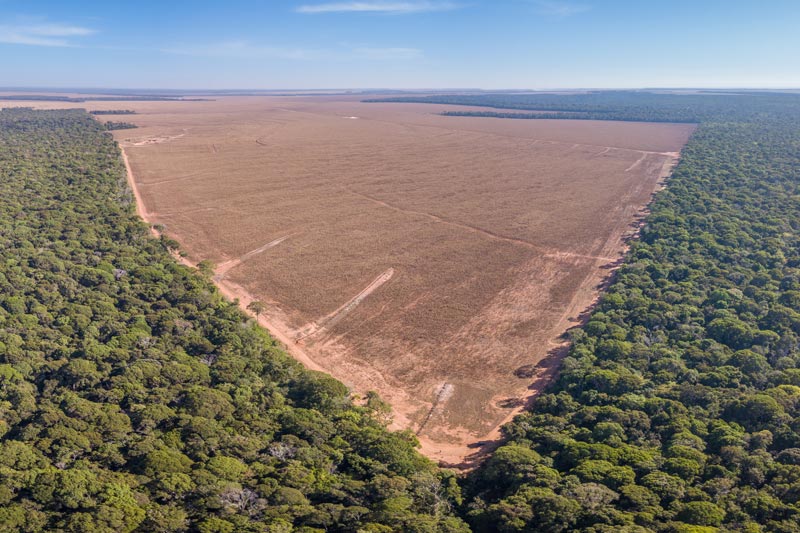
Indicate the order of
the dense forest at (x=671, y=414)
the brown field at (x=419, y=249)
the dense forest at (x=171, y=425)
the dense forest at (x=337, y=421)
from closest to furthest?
1. the dense forest at (x=171, y=425)
2. the dense forest at (x=337, y=421)
3. the dense forest at (x=671, y=414)
4. the brown field at (x=419, y=249)

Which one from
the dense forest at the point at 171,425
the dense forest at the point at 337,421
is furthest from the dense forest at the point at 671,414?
the dense forest at the point at 171,425

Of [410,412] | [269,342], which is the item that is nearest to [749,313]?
[410,412]

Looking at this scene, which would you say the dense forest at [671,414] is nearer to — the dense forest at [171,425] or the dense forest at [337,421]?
the dense forest at [337,421]

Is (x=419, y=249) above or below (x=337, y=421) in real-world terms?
above

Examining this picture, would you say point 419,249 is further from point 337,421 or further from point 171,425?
point 171,425

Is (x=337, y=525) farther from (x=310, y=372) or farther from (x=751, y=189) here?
(x=751, y=189)

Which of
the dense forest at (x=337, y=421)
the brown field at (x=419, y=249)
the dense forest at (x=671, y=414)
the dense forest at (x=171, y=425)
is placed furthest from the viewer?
the brown field at (x=419, y=249)

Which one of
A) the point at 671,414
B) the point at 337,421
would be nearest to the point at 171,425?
the point at 337,421
